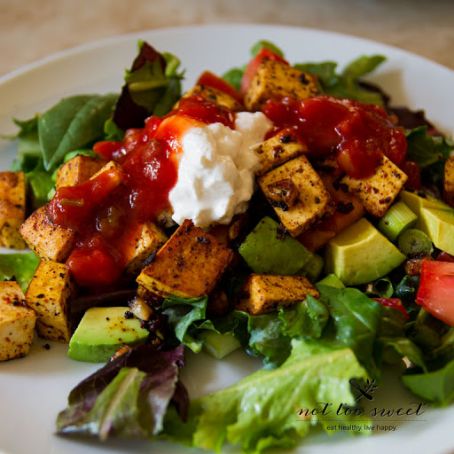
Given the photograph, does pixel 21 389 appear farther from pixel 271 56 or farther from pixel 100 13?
pixel 100 13

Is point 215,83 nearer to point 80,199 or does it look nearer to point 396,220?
point 80,199

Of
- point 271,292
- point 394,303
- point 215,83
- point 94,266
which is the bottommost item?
point 394,303

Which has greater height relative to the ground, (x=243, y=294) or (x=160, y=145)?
(x=160, y=145)

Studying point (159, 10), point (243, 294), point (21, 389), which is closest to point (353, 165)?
point (243, 294)

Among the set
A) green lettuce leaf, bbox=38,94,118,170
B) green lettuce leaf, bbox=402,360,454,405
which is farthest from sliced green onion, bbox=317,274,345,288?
green lettuce leaf, bbox=38,94,118,170

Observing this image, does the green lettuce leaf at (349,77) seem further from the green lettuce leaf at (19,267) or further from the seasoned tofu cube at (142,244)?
the green lettuce leaf at (19,267)

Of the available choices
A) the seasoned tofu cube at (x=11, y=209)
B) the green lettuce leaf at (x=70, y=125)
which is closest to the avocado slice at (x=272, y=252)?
the seasoned tofu cube at (x=11, y=209)

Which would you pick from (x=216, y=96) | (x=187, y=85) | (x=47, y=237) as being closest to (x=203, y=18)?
(x=187, y=85)
